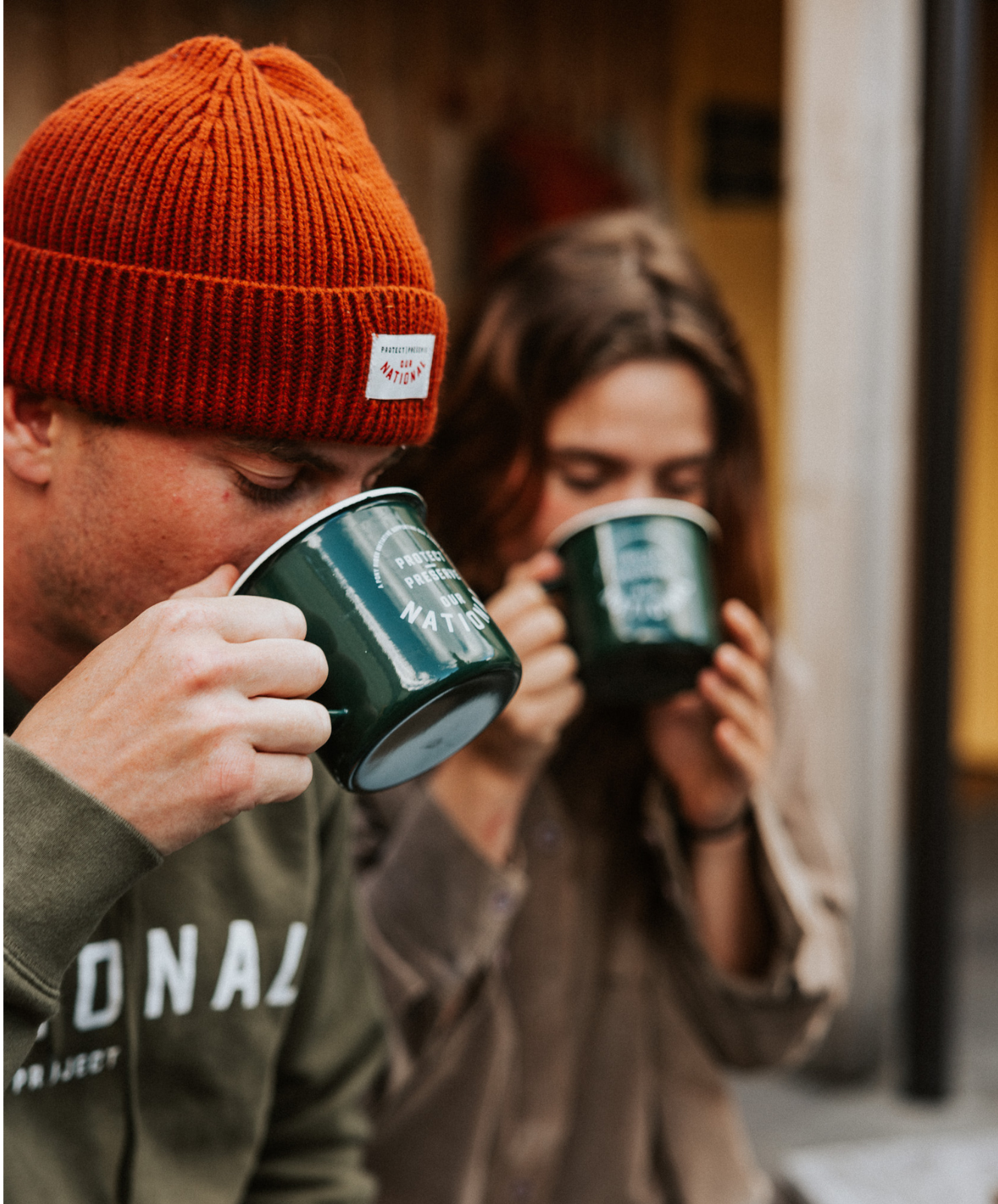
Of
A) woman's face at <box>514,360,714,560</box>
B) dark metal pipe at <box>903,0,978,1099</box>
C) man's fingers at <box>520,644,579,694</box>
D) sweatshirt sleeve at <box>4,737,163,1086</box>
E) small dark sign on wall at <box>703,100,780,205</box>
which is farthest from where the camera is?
small dark sign on wall at <box>703,100,780,205</box>

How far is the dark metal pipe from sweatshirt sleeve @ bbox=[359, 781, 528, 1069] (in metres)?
1.66

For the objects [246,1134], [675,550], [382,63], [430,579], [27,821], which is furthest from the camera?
[382,63]

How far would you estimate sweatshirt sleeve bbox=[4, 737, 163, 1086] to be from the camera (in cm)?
55

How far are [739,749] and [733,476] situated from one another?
0.32m

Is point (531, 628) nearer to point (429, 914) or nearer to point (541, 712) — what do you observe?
point (541, 712)

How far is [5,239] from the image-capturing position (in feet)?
2.27

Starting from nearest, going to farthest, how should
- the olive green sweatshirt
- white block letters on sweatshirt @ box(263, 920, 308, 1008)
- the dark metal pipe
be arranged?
the olive green sweatshirt < white block letters on sweatshirt @ box(263, 920, 308, 1008) < the dark metal pipe

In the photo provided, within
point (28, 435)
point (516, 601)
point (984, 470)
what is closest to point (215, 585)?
point (28, 435)

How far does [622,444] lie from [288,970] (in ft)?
1.90

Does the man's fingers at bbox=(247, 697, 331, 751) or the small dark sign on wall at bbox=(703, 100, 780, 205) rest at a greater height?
the small dark sign on wall at bbox=(703, 100, 780, 205)

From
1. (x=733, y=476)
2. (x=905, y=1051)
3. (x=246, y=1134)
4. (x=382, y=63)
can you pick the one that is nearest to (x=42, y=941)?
(x=246, y=1134)

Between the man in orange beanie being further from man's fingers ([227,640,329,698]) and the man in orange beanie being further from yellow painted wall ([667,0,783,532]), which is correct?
yellow painted wall ([667,0,783,532])

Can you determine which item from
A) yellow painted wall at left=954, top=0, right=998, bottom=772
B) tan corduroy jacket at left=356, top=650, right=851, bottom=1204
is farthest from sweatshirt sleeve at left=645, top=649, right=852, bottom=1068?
yellow painted wall at left=954, top=0, right=998, bottom=772

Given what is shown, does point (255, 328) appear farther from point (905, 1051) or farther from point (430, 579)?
point (905, 1051)
